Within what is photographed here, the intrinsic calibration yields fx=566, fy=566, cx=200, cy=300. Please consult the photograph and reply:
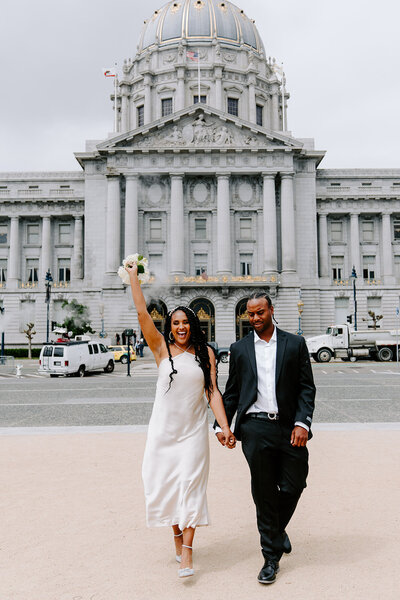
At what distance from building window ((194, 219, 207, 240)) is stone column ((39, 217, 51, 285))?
17245 mm

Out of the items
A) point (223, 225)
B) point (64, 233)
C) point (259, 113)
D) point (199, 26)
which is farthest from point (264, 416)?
point (199, 26)

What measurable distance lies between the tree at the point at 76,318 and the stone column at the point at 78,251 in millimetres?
4965

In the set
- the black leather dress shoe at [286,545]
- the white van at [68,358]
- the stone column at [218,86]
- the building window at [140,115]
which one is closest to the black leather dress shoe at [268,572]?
the black leather dress shoe at [286,545]

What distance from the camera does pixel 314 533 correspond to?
5.31m

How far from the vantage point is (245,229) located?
60.7 meters

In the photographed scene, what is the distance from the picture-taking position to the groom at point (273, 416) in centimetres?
466

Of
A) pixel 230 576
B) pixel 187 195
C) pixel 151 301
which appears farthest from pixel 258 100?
pixel 230 576

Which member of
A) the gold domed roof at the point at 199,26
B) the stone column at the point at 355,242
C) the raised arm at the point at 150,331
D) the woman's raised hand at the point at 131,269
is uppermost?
the gold domed roof at the point at 199,26

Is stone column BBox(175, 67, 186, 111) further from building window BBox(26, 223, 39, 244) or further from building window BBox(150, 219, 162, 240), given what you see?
building window BBox(26, 223, 39, 244)

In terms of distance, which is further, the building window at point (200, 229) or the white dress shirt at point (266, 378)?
the building window at point (200, 229)

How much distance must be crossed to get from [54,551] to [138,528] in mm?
902

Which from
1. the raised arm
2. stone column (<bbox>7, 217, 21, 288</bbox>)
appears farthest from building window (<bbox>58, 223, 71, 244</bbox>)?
the raised arm

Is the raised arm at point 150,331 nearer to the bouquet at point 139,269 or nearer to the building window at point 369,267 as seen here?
the bouquet at point 139,269

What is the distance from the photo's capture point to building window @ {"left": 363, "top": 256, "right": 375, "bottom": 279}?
6362 centimetres
